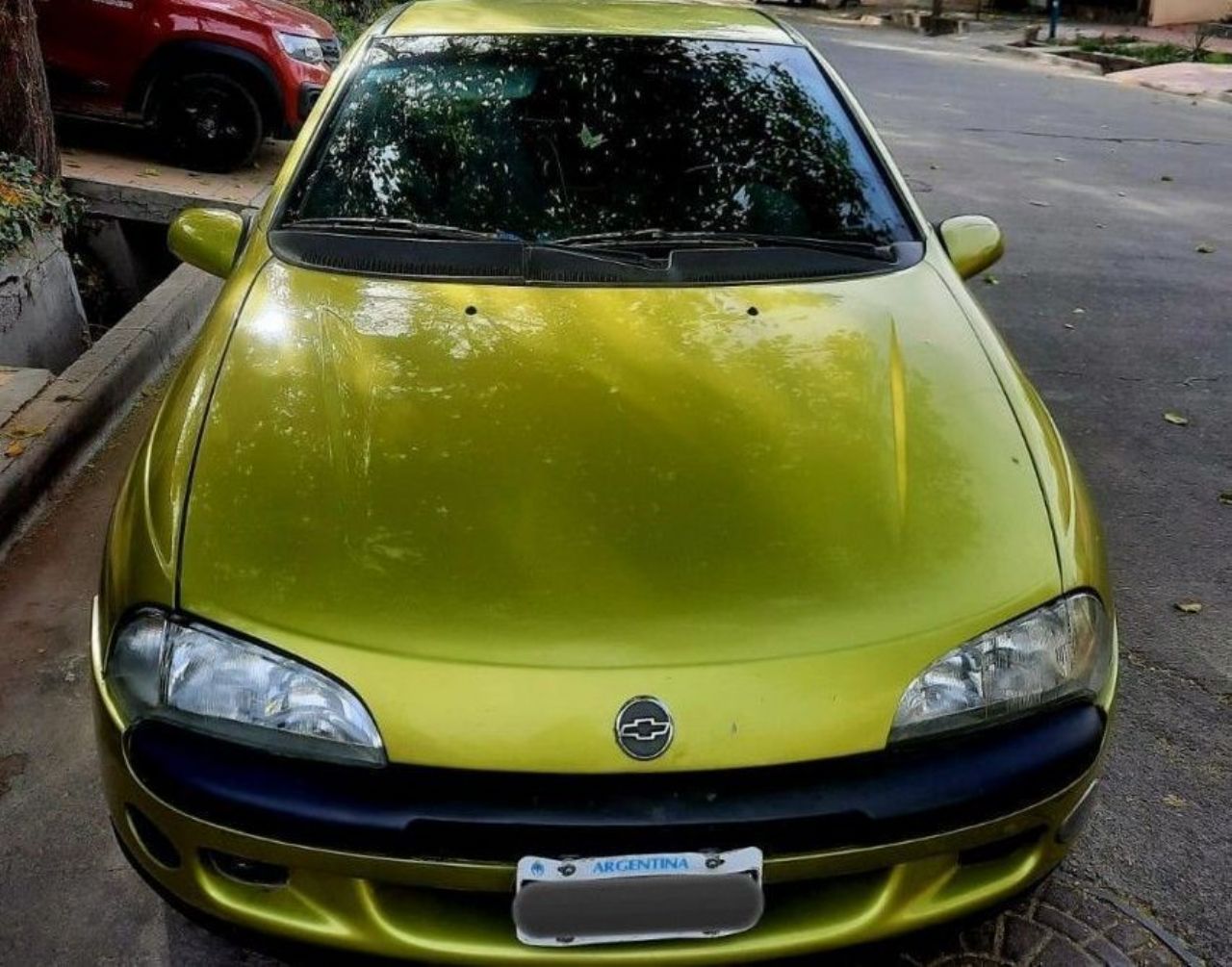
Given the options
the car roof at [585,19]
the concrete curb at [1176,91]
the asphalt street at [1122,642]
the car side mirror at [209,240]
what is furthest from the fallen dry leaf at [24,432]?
the concrete curb at [1176,91]

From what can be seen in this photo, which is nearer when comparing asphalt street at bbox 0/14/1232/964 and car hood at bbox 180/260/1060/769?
car hood at bbox 180/260/1060/769

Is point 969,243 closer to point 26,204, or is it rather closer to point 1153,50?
point 26,204

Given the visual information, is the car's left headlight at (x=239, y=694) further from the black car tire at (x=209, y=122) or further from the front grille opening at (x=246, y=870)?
the black car tire at (x=209, y=122)

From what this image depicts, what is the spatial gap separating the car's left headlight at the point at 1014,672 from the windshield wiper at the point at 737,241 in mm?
1094

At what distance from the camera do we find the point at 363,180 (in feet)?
9.37

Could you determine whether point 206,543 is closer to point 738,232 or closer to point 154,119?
point 738,232

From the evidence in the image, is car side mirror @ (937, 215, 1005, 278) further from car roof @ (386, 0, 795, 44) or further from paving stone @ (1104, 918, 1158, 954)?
paving stone @ (1104, 918, 1158, 954)

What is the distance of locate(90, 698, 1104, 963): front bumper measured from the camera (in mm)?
1642

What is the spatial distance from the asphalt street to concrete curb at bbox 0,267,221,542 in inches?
3.8

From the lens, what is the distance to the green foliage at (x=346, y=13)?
11336 mm

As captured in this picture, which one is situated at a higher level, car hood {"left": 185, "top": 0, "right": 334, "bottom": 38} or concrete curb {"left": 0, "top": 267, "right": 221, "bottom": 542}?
car hood {"left": 185, "top": 0, "right": 334, "bottom": 38}

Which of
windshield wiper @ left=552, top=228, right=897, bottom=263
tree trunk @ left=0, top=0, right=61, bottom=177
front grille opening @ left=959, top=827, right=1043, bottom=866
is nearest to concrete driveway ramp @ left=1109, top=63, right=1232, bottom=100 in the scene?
tree trunk @ left=0, top=0, right=61, bottom=177

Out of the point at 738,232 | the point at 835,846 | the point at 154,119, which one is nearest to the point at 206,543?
the point at 835,846

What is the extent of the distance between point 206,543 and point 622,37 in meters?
1.97
